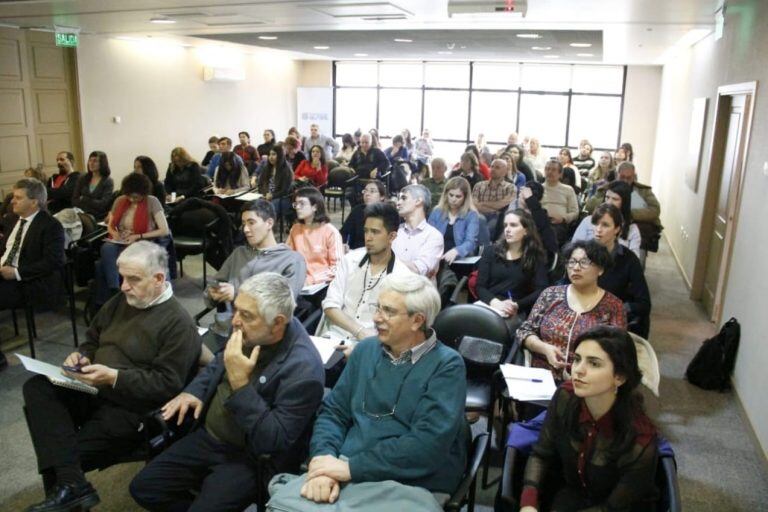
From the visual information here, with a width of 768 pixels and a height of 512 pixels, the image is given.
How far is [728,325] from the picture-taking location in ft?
14.2

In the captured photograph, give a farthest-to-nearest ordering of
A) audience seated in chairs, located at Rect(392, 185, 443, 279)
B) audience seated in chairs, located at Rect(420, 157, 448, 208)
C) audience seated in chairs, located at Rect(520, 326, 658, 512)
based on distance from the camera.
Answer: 1. audience seated in chairs, located at Rect(420, 157, 448, 208)
2. audience seated in chairs, located at Rect(392, 185, 443, 279)
3. audience seated in chairs, located at Rect(520, 326, 658, 512)

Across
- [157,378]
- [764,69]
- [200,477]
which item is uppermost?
[764,69]

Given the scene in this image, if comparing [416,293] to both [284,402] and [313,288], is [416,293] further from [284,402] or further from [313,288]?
[313,288]

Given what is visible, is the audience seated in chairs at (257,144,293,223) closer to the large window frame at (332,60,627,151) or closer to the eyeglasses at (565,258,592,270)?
the eyeglasses at (565,258,592,270)

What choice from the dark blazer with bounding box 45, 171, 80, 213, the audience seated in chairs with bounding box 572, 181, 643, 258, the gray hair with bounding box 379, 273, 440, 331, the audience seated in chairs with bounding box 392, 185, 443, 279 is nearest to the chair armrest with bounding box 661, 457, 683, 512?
the gray hair with bounding box 379, 273, 440, 331

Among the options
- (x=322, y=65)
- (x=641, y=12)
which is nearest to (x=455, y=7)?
(x=641, y=12)

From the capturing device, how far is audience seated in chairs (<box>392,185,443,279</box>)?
4.51m

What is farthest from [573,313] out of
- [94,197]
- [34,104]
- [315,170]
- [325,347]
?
[34,104]

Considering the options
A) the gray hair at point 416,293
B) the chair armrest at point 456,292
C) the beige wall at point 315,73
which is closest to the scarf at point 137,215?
the chair armrest at point 456,292

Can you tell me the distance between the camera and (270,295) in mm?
2326

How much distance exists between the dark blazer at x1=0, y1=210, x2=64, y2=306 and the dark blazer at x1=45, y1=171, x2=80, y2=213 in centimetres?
258

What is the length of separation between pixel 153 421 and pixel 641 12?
5.10 m

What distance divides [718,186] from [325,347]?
4778 millimetres

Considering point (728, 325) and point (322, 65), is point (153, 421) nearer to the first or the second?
point (728, 325)
